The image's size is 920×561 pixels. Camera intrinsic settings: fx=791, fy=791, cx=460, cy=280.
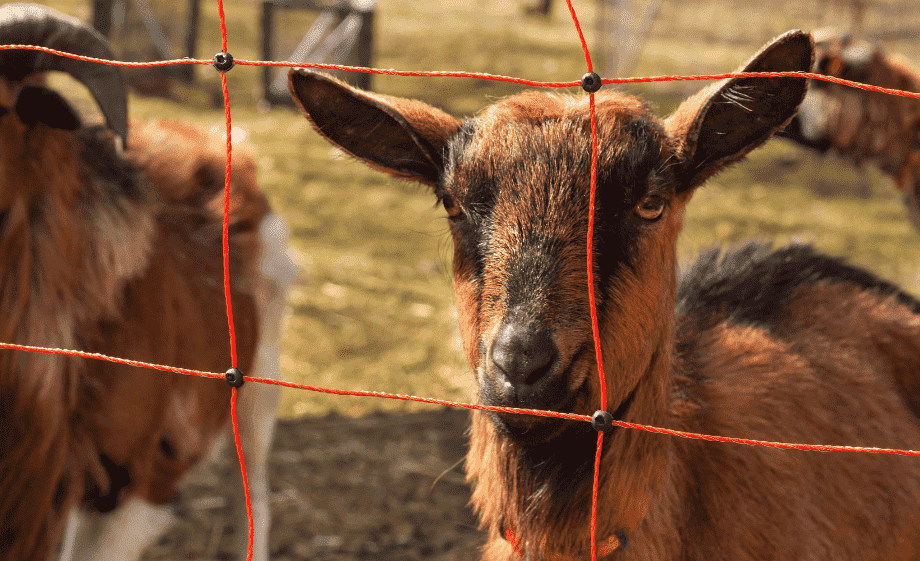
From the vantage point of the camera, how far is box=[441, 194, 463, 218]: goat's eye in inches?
77.7

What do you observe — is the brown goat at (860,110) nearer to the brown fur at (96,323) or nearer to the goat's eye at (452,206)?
the goat's eye at (452,206)

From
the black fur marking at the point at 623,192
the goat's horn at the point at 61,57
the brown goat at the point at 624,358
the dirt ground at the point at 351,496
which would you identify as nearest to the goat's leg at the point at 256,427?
the dirt ground at the point at 351,496

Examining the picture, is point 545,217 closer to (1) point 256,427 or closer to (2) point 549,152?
(2) point 549,152

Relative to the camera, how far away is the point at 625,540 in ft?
6.53

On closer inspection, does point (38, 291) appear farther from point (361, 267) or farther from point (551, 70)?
point (551, 70)

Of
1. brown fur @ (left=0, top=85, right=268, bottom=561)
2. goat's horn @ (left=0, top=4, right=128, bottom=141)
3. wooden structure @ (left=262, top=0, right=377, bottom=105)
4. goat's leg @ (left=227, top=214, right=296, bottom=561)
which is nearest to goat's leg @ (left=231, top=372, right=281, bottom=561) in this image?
goat's leg @ (left=227, top=214, right=296, bottom=561)

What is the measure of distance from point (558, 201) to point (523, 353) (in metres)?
0.38

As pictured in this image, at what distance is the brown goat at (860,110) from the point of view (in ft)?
15.3

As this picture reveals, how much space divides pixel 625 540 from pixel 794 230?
27.9 feet

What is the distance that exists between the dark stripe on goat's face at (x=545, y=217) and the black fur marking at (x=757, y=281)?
3.24ft

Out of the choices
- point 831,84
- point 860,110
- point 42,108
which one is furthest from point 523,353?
point 860,110

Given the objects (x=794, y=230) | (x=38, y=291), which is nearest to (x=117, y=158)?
(x=38, y=291)

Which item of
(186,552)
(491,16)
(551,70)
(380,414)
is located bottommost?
(186,552)

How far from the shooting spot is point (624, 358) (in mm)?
1939
